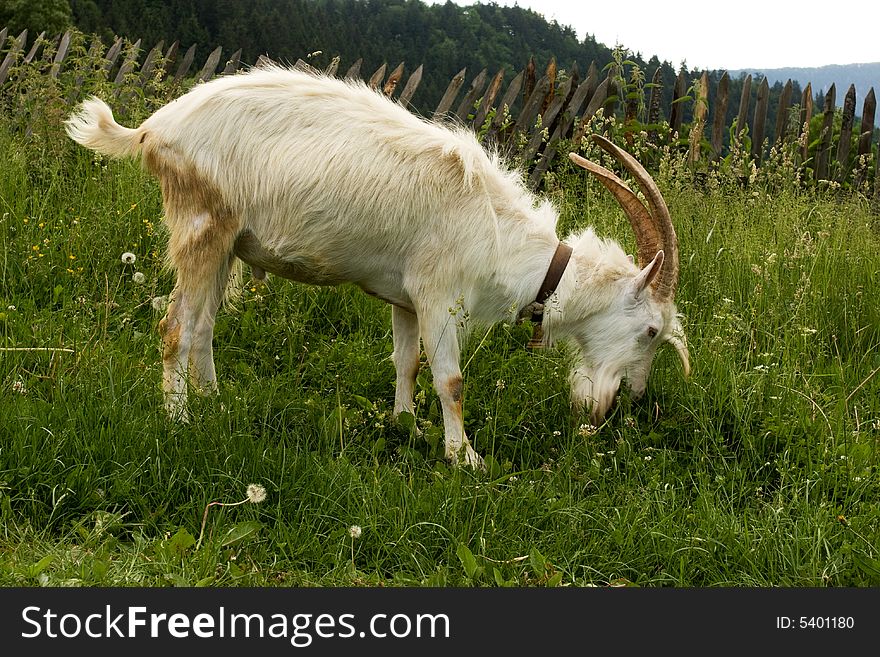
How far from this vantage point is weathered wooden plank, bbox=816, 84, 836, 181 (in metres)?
8.73

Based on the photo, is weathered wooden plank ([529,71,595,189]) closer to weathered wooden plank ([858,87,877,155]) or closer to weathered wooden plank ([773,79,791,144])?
weathered wooden plank ([773,79,791,144])

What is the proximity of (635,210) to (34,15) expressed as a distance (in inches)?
880

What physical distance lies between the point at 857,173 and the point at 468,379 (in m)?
5.11

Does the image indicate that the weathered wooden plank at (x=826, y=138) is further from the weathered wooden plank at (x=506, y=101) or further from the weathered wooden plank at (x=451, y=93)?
the weathered wooden plank at (x=451, y=93)

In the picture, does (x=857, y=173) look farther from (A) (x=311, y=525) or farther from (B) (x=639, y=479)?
(A) (x=311, y=525)

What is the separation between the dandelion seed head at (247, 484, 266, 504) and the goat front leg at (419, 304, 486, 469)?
1031 mm

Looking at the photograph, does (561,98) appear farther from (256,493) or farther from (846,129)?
(256,493)

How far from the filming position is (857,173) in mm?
8188

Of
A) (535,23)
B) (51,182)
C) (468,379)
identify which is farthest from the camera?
(535,23)

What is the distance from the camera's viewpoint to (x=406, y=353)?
482 cm

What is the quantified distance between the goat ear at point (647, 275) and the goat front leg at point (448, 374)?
0.97 metres

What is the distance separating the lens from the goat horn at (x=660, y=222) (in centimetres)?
447

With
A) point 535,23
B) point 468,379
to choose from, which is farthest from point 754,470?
point 535,23

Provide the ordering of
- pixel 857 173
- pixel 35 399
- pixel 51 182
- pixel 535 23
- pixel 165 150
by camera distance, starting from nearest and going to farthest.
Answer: pixel 35 399 < pixel 165 150 < pixel 51 182 < pixel 857 173 < pixel 535 23
